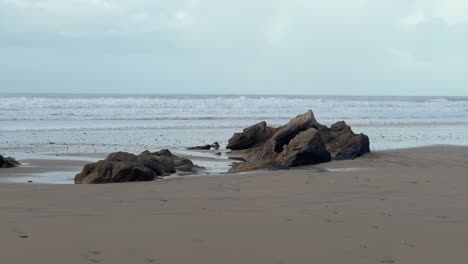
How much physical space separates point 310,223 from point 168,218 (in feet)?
4.44

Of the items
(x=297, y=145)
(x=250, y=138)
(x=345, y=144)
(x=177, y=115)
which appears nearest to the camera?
(x=297, y=145)

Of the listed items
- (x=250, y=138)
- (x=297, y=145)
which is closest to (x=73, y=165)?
(x=297, y=145)

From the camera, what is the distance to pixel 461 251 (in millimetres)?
4652

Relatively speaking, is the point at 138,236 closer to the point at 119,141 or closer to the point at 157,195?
the point at 157,195

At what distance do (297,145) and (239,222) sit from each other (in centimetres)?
697

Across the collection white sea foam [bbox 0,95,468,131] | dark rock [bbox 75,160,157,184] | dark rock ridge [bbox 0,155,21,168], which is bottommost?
white sea foam [bbox 0,95,468,131]

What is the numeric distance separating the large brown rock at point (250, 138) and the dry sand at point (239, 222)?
7893mm

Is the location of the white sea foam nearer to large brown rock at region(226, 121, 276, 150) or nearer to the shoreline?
large brown rock at region(226, 121, 276, 150)

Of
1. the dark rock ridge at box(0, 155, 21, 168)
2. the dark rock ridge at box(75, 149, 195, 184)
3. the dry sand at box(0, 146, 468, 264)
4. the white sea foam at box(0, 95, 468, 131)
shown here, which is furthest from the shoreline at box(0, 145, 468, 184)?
the white sea foam at box(0, 95, 468, 131)

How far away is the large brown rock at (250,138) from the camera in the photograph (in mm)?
17016

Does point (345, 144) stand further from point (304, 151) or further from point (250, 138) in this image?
point (250, 138)

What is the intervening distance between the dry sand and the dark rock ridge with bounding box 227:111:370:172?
286 centimetres

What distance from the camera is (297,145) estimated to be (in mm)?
12414

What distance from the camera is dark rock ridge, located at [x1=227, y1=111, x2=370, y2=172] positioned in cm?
1202
